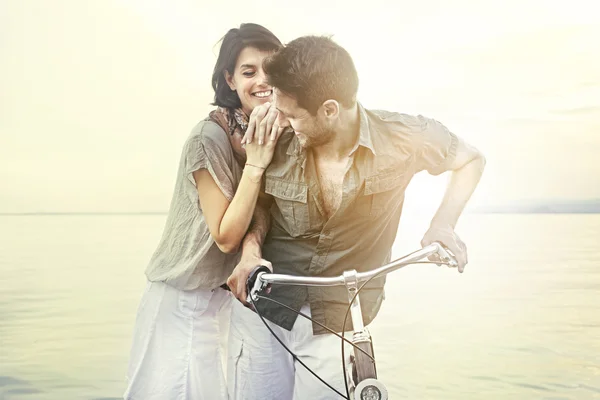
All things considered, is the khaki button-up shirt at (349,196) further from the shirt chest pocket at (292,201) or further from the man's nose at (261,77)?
the man's nose at (261,77)

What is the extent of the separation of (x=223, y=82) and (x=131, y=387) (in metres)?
0.83

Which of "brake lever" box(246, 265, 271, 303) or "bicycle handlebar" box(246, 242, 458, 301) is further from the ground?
"bicycle handlebar" box(246, 242, 458, 301)

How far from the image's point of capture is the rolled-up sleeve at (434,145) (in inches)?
72.1

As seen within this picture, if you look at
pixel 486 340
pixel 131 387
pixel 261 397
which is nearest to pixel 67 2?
pixel 131 387

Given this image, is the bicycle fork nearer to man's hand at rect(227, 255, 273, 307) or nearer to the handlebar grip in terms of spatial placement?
the handlebar grip

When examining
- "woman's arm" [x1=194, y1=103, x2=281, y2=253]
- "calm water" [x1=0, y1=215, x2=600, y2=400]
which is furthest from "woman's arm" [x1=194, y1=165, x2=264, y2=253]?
"calm water" [x1=0, y1=215, x2=600, y2=400]

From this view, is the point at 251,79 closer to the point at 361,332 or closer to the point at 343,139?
the point at 343,139

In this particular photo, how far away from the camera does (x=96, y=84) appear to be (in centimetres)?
357

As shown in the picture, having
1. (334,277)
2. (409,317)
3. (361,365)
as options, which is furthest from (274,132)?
(409,317)

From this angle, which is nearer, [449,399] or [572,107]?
[449,399]

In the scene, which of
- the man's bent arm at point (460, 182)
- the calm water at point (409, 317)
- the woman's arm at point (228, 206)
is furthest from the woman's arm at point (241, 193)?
the calm water at point (409, 317)

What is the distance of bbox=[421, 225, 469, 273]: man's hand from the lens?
1.70 m

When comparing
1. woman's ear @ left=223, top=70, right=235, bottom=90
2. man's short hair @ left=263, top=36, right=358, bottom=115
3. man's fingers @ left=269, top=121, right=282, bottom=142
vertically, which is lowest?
man's fingers @ left=269, top=121, right=282, bottom=142

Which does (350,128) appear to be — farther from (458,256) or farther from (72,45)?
(72,45)
